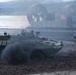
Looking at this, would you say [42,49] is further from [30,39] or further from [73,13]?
[73,13]

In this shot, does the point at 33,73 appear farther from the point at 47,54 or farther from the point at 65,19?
the point at 65,19

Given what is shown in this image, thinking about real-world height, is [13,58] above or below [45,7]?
below

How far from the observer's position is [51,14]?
30422 mm

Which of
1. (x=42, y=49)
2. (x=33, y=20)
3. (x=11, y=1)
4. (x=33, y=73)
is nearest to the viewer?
(x=33, y=73)

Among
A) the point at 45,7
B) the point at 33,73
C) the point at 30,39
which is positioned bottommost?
the point at 33,73

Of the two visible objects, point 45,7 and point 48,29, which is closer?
point 48,29

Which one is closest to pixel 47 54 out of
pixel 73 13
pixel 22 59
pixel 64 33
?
pixel 22 59

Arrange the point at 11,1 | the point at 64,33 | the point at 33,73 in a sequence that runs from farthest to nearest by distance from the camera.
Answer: the point at 64,33, the point at 11,1, the point at 33,73

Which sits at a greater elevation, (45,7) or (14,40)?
(45,7)

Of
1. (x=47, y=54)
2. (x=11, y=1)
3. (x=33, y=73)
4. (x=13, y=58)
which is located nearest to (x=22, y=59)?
(x=13, y=58)

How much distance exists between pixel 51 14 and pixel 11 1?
11248 mm

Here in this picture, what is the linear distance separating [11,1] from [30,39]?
7391 millimetres

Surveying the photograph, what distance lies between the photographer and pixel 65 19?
2939cm

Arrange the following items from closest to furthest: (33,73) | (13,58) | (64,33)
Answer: (33,73), (13,58), (64,33)
